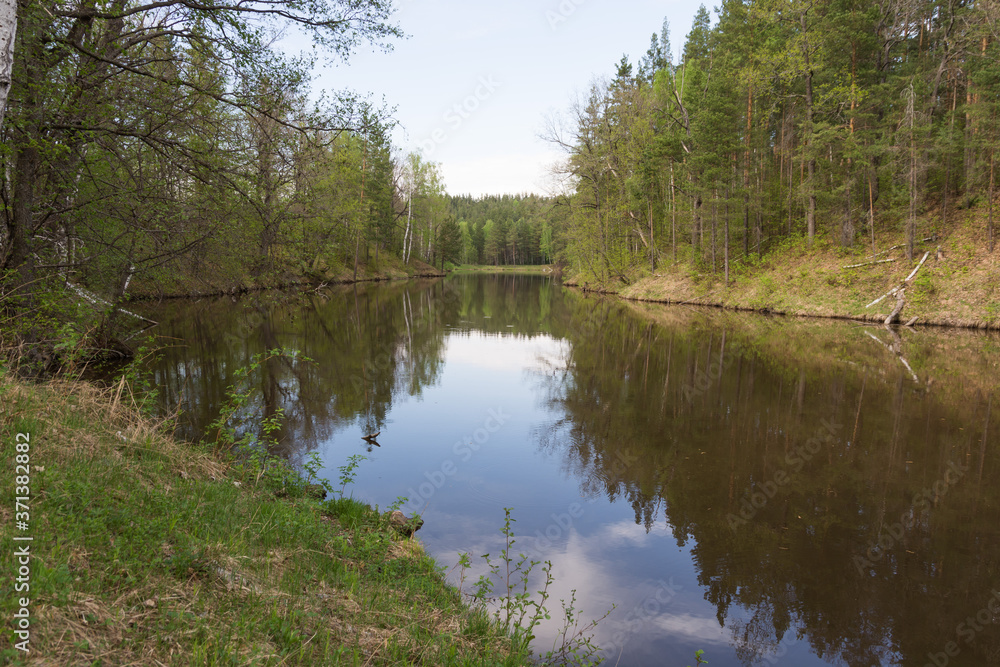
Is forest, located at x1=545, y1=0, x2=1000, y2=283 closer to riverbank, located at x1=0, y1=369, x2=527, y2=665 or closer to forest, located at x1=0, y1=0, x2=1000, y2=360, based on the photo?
forest, located at x1=0, y1=0, x2=1000, y2=360

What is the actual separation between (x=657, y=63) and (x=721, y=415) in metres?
63.7

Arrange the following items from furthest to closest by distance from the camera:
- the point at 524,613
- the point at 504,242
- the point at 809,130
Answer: the point at 504,242
the point at 809,130
the point at 524,613

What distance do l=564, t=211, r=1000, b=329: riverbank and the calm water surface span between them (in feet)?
17.6

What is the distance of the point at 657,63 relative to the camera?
6262cm

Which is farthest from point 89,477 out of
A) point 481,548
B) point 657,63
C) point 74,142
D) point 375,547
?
point 657,63

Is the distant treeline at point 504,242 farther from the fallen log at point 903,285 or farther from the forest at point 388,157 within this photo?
the fallen log at point 903,285

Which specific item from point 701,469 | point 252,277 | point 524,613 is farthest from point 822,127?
point 524,613

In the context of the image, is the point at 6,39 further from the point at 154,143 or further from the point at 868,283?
the point at 868,283

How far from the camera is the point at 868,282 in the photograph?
25875 millimetres

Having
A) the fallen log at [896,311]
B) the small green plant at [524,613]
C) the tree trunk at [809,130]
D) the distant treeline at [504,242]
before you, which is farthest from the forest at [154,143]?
the distant treeline at [504,242]

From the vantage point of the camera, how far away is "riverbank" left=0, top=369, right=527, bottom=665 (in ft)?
8.72

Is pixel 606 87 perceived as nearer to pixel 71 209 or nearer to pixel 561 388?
pixel 561 388

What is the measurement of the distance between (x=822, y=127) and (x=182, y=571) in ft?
106

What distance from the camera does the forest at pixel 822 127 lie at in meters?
25.1
